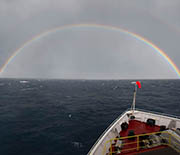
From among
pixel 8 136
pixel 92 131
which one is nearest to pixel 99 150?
pixel 92 131

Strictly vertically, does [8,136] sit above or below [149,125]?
below

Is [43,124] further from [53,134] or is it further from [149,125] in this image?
[149,125]

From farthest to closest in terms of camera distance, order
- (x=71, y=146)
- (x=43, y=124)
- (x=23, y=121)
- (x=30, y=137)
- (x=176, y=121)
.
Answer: (x=23, y=121) → (x=43, y=124) → (x=30, y=137) → (x=71, y=146) → (x=176, y=121)

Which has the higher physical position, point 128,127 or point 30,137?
point 128,127

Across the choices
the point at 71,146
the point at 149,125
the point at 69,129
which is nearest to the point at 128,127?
the point at 149,125

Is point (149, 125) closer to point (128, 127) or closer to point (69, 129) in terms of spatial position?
point (128, 127)

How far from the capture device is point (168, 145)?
888cm

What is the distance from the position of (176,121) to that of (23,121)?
28036 mm

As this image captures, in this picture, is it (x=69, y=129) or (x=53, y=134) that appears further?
(x=69, y=129)

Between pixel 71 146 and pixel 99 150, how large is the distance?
8.42 meters

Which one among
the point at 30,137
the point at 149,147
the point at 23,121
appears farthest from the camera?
the point at 23,121

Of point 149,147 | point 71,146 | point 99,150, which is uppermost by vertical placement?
point 149,147

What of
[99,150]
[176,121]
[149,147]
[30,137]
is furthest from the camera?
[30,137]

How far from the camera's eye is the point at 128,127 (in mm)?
13633
